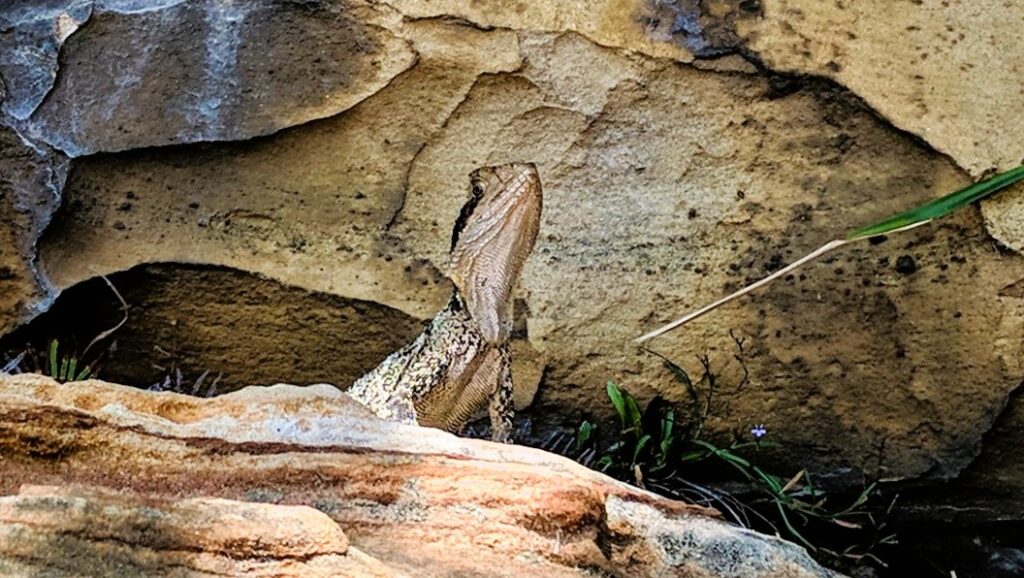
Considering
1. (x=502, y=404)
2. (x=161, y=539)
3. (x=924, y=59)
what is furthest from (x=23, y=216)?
(x=924, y=59)

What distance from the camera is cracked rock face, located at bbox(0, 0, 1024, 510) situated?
15.8 feet

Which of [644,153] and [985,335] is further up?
[644,153]

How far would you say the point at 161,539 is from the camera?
102 inches

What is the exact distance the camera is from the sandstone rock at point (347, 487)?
2.81 metres

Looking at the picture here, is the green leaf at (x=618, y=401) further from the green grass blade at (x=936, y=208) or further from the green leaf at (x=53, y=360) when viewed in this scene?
the green leaf at (x=53, y=360)

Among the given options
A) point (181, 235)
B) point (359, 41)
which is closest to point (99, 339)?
point (181, 235)

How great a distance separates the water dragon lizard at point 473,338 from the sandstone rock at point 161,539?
69.2 inches

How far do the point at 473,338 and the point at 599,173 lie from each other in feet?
2.51

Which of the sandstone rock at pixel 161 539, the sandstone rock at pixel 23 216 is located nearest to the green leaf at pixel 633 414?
the sandstone rock at pixel 23 216

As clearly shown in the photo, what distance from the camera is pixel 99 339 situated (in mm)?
4770

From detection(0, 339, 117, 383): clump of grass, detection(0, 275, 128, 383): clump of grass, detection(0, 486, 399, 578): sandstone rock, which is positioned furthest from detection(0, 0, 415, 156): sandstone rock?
detection(0, 486, 399, 578): sandstone rock

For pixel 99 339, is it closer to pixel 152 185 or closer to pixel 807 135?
pixel 152 185

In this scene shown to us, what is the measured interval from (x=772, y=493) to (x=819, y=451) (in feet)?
0.80

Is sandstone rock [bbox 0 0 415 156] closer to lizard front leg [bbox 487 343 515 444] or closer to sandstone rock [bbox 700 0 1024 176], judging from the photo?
lizard front leg [bbox 487 343 515 444]
